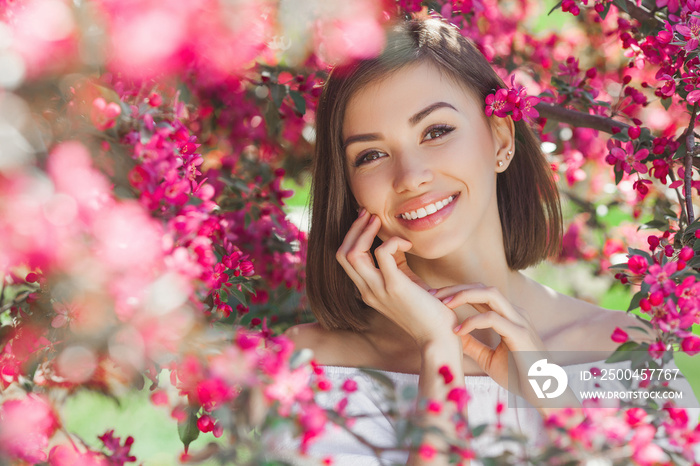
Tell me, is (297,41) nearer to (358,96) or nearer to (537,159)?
(358,96)

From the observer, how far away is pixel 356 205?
7.34ft

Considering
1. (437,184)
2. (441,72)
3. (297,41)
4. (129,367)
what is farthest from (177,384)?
(297,41)

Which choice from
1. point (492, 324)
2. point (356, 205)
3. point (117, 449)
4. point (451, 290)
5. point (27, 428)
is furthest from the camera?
point (356, 205)

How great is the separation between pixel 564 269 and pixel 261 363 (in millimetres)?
3608

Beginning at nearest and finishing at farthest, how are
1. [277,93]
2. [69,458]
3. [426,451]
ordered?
[426,451] < [69,458] < [277,93]

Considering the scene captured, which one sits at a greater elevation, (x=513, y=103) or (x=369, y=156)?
(x=513, y=103)

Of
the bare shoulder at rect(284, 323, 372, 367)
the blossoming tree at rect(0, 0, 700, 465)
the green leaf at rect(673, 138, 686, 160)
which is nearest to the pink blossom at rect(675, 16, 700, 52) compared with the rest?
the blossoming tree at rect(0, 0, 700, 465)

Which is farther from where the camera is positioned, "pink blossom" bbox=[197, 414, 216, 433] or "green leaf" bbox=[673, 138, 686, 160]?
"green leaf" bbox=[673, 138, 686, 160]

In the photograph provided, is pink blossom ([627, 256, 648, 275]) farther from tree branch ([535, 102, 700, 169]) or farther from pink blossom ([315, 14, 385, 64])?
pink blossom ([315, 14, 385, 64])

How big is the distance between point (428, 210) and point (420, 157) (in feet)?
0.51

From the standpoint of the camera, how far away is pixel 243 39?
207 centimetres

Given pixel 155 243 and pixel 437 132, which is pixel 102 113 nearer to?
pixel 155 243

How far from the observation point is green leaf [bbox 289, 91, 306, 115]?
7.77ft

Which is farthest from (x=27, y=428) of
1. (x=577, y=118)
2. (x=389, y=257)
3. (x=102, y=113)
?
(x=577, y=118)
